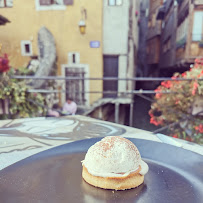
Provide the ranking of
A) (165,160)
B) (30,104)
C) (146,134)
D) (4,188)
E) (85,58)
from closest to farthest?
(4,188), (165,160), (146,134), (30,104), (85,58)

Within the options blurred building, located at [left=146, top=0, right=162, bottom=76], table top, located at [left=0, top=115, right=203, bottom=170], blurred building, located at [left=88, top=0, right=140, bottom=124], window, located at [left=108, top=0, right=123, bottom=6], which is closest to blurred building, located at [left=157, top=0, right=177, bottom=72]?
blurred building, located at [left=146, top=0, right=162, bottom=76]

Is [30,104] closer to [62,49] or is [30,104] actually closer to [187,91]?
[187,91]

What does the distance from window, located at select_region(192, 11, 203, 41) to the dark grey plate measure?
25.2ft

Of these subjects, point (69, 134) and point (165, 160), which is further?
point (69, 134)

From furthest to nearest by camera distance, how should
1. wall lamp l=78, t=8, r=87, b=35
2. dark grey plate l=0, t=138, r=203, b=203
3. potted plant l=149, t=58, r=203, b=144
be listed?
wall lamp l=78, t=8, r=87, b=35, potted plant l=149, t=58, r=203, b=144, dark grey plate l=0, t=138, r=203, b=203

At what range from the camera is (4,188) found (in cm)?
66

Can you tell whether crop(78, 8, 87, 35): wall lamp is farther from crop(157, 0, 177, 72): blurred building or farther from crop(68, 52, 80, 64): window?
crop(157, 0, 177, 72): blurred building

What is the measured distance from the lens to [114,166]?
2.82 ft

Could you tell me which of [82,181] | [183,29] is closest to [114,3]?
[183,29]

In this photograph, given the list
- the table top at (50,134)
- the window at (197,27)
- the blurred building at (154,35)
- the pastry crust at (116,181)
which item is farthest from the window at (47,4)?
the blurred building at (154,35)

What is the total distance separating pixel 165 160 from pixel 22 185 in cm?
64

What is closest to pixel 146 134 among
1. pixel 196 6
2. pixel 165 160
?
pixel 165 160

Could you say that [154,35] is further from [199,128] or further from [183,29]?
[199,128]

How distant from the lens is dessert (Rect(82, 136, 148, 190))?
800 mm
